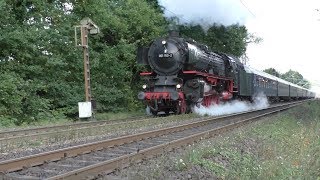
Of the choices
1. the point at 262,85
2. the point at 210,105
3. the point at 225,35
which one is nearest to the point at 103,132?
the point at 210,105

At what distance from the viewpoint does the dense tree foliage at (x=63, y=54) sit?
55.9 feet

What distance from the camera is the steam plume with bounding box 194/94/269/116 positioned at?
838 inches

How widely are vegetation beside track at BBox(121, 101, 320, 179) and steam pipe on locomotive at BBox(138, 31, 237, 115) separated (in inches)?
319

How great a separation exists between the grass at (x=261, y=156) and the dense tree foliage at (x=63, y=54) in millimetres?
8876

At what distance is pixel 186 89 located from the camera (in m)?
19.9

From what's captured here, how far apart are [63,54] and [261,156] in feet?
44.4

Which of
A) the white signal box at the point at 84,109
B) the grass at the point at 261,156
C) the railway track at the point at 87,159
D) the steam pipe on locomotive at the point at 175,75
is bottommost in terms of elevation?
the grass at the point at 261,156

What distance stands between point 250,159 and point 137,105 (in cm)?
1767

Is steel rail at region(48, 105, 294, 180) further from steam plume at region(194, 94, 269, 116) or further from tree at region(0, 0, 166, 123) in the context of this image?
steam plume at region(194, 94, 269, 116)

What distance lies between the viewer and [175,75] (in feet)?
65.7

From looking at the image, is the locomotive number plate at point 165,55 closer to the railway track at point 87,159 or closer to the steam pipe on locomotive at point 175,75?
the steam pipe on locomotive at point 175,75

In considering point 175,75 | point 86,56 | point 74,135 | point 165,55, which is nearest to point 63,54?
point 86,56

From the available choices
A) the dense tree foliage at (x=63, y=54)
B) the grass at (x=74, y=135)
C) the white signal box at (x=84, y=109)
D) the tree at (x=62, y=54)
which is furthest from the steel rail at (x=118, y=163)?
the tree at (x=62, y=54)

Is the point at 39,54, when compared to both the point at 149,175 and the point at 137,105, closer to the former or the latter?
the point at 137,105
